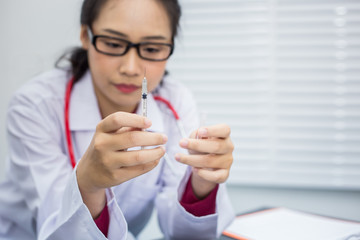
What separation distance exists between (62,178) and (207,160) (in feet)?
1.31

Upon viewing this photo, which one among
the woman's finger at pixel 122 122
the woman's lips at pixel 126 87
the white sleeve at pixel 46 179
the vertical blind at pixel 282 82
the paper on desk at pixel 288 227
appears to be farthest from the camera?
the vertical blind at pixel 282 82

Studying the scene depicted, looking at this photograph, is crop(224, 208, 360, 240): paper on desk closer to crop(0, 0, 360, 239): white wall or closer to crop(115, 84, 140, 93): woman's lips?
crop(115, 84, 140, 93): woman's lips

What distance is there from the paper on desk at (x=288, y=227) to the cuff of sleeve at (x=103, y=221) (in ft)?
1.11

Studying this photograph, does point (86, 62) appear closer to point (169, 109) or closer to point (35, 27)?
point (169, 109)

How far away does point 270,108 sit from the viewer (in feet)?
5.76

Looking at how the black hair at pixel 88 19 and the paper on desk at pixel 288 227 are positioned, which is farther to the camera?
the black hair at pixel 88 19

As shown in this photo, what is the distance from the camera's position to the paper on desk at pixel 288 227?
85 centimetres

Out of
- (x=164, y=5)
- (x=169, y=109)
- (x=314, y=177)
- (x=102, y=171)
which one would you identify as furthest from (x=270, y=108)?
(x=102, y=171)

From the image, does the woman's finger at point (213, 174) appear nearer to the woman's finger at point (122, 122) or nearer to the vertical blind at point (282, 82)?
the woman's finger at point (122, 122)

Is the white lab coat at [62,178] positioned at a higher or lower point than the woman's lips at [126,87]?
lower

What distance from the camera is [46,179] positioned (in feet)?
2.97

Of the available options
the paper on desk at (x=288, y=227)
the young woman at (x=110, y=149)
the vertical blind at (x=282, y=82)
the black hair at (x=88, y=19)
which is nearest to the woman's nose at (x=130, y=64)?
the young woman at (x=110, y=149)

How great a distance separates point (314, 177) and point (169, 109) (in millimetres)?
937

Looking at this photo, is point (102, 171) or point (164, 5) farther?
point (164, 5)
